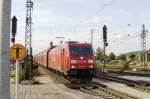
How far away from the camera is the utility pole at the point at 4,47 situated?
720 centimetres

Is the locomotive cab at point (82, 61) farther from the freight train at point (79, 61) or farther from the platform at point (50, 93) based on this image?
the platform at point (50, 93)

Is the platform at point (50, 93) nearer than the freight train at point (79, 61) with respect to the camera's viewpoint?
Yes

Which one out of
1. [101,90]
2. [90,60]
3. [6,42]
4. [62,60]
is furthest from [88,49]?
[6,42]

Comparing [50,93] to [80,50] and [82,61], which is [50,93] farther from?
[80,50]

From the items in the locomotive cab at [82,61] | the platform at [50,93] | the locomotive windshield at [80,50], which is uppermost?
the locomotive windshield at [80,50]

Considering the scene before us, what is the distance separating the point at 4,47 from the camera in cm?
732

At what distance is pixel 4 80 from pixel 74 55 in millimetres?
22615

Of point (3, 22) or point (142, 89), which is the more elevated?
point (3, 22)

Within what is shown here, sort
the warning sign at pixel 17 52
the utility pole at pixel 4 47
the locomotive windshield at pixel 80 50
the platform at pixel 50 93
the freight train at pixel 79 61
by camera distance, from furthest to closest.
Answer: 1. the locomotive windshield at pixel 80 50
2. the freight train at pixel 79 61
3. the platform at pixel 50 93
4. the warning sign at pixel 17 52
5. the utility pole at pixel 4 47

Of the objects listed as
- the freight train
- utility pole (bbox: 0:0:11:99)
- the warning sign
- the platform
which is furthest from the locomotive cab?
utility pole (bbox: 0:0:11:99)

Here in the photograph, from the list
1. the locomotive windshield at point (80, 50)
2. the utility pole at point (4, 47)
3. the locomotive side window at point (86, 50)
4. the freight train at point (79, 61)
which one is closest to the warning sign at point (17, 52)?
the utility pole at point (4, 47)

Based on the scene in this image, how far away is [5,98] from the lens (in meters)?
7.17

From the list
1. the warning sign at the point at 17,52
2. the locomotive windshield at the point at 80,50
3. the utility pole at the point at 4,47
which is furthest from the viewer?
the locomotive windshield at the point at 80,50

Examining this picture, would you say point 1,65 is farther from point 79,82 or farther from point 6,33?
point 79,82
